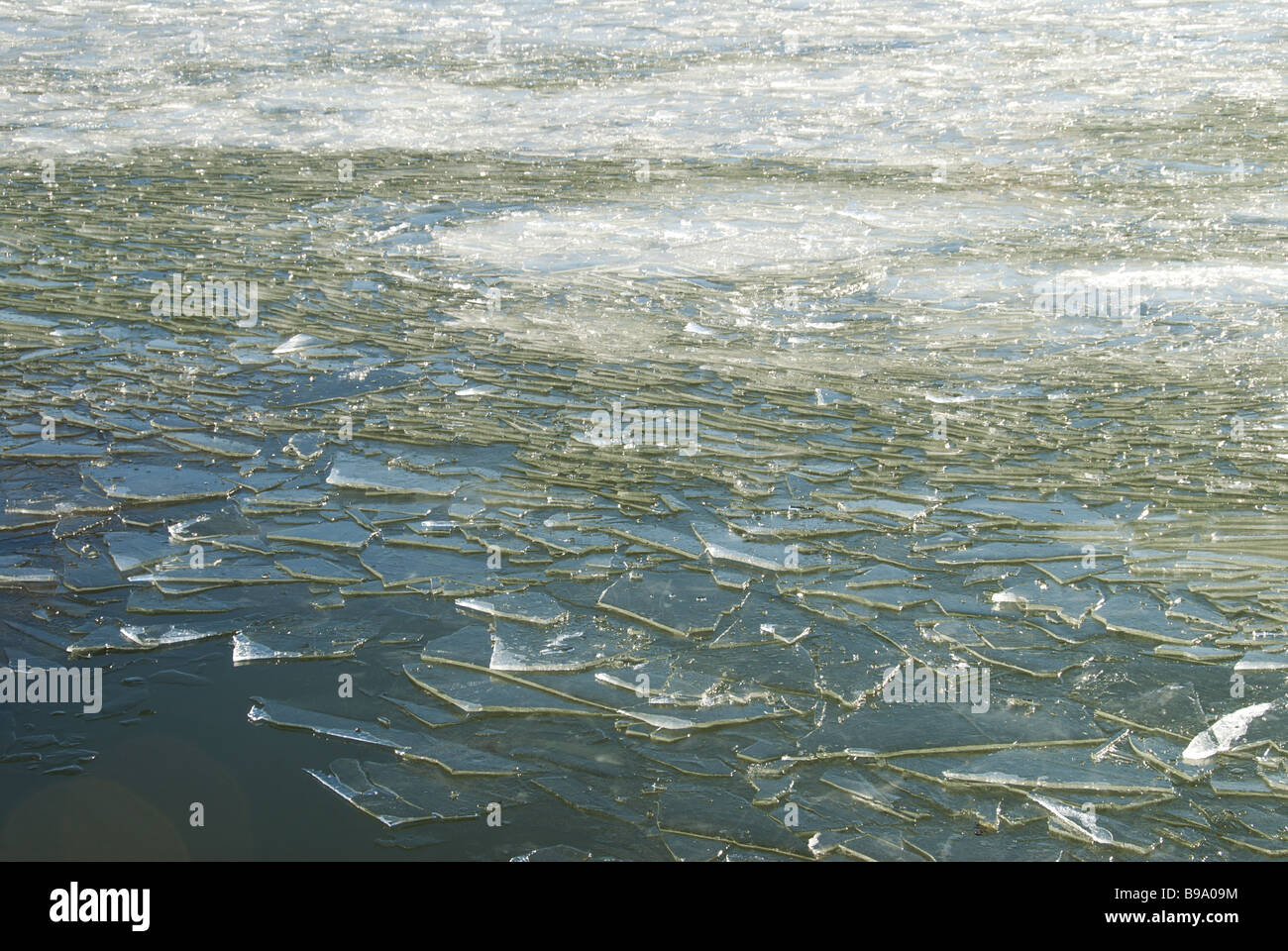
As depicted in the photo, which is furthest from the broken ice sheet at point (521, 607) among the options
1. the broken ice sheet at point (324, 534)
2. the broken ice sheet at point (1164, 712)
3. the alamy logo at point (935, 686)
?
the broken ice sheet at point (1164, 712)

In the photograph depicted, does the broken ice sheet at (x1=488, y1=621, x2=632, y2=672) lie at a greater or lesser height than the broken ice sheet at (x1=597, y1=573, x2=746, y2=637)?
lesser

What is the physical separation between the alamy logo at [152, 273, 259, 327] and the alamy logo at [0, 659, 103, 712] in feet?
9.93

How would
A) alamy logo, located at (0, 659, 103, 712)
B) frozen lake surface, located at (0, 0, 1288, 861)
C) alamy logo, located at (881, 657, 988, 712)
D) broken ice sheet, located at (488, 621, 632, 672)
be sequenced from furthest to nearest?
1. broken ice sheet, located at (488, 621, 632, 672)
2. alamy logo, located at (881, 657, 988, 712)
3. alamy logo, located at (0, 659, 103, 712)
4. frozen lake surface, located at (0, 0, 1288, 861)

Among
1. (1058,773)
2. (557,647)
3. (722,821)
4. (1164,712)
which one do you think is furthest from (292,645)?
(1164,712)

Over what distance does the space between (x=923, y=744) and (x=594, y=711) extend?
927mm

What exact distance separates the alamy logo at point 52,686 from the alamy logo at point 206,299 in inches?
119

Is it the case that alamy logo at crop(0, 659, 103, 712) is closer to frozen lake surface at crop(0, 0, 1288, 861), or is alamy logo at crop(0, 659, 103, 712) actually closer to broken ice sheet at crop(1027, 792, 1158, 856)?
frozen lake surface at crop(0, 0, 1288, 861)

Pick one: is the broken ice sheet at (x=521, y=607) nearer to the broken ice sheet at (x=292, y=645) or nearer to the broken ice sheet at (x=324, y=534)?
the broken ice sheet at (x=292, y=645)

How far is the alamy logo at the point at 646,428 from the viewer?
509 cm

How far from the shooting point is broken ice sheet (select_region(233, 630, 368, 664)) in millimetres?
3705

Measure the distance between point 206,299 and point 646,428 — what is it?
9.17ft
